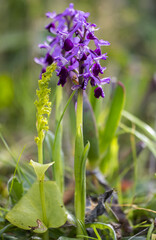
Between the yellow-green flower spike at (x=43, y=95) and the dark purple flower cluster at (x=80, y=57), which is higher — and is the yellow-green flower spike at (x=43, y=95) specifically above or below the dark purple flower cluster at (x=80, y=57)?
below

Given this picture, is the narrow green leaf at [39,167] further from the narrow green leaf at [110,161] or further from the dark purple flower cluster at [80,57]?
the narrow green leaf at [110,161]

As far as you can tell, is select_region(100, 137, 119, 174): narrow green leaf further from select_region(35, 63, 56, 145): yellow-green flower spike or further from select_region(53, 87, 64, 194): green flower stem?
select_region(35, 63, 56, 145): yellow-green flower spike

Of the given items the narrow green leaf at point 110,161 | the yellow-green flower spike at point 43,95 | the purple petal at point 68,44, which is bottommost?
the narrow green leaf at point 110,161

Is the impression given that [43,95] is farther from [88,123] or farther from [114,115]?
[114,115]

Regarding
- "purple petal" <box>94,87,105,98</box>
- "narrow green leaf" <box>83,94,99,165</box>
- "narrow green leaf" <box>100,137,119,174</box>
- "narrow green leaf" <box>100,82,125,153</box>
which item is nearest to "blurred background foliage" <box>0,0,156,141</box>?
"narrow green leaf" <box>100,137,119,174</box>

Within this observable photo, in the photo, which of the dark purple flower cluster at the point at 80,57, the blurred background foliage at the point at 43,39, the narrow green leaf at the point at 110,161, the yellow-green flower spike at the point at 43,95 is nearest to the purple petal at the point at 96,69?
the dark purple flower cluster at the point at 80,57

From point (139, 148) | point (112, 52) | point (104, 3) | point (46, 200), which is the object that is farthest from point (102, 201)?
point (104, 3)

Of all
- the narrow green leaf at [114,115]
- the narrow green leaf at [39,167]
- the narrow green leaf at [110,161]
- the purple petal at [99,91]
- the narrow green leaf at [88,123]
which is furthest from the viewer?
the narrow green leaf at [110,161]
